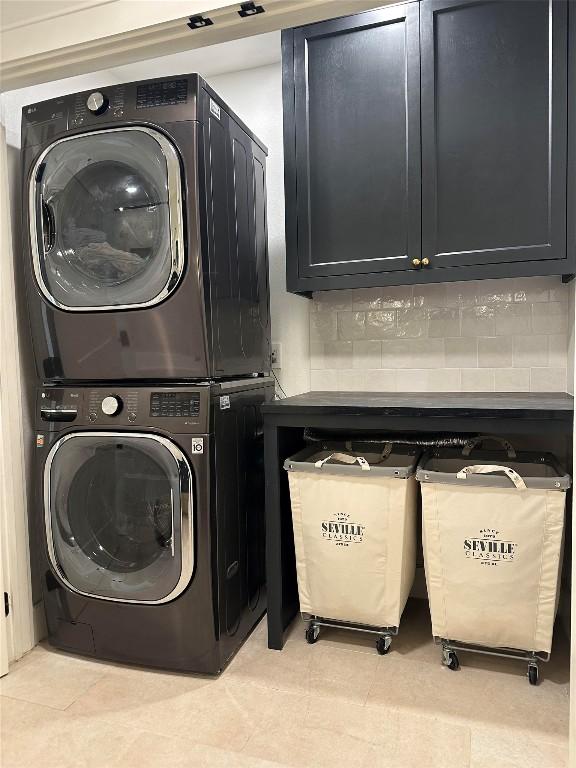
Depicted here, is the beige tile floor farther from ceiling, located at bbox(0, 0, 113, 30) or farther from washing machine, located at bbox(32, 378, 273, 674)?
ceiling, located at bbox(0, 0, 113, 30)

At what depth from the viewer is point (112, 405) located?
1.83 metres

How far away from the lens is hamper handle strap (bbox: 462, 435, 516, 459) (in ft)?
6.54

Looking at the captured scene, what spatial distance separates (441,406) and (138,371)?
3.46 ft

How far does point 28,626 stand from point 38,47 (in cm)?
205

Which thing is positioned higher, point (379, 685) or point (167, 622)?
point (167, 622)

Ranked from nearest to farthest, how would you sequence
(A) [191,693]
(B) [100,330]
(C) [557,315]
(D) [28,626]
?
(A) [191,693]
(B) [100,330]
(D) [28,626]
(C) [557,315]

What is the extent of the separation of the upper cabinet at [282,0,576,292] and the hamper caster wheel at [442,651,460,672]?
137cm

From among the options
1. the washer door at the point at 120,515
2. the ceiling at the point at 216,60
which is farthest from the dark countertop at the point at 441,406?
the ceiling at the point at 216,60

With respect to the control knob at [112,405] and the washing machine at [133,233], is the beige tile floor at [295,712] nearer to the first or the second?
the control knob at [112,405]

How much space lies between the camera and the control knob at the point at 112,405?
183 cm

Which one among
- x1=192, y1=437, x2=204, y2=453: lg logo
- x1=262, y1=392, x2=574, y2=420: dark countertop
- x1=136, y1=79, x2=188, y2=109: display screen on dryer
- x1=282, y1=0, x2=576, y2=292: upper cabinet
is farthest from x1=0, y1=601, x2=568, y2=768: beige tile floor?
x1=136, y1=79, x2=188, y2=109: display screen on dryer

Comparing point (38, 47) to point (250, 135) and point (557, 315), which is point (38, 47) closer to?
point (250, 135)

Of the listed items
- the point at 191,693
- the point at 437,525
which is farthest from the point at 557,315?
the point at 191,693

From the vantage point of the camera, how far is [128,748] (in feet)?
4.86
